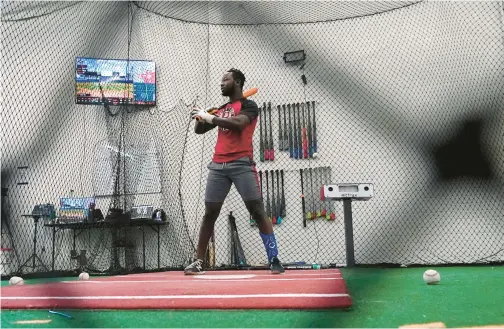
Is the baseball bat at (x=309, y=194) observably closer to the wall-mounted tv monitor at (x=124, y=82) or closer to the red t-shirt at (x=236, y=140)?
the wall-mounted tv monitor at (x=124, y=82)

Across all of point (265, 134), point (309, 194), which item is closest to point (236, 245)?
point (309, 194)

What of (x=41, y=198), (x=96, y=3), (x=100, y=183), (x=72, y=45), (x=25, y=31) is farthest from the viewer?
(x=100, y=183)

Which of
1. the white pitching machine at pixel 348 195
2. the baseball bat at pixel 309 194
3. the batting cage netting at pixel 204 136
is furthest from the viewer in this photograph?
the baseball bat at pixel 309 194

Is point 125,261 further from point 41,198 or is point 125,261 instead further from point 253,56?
point 253,56

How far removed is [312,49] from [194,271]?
6.80 ft

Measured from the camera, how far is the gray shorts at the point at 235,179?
3.36m

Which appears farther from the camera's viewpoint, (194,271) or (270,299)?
(194,271)

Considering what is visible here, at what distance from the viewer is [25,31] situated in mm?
3879

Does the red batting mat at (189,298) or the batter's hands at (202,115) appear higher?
the batter's hands at (202,115)

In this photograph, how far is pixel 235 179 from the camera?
3.38m

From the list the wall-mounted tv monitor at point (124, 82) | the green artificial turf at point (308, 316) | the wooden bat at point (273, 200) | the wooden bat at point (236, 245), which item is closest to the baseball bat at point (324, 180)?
the wooden bat at point (273, 200)

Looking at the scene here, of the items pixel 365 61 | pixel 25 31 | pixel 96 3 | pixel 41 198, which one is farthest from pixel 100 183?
pixel 365 61

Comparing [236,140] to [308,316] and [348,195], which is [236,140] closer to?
[348,195]

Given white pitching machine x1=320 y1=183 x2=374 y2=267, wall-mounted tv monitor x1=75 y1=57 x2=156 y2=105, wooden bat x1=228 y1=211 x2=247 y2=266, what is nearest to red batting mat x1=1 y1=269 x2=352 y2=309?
white pitching machine x1=320 y1=183 x2=374 y2=267
